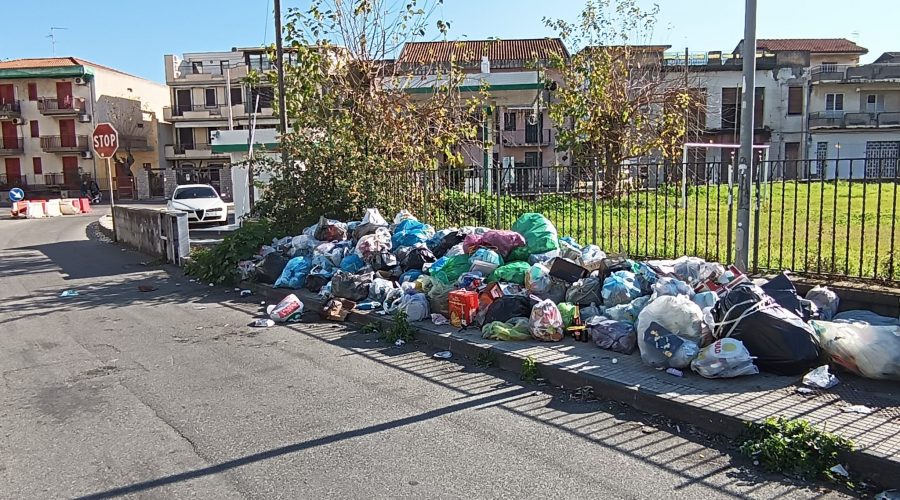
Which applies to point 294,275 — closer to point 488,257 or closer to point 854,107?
point 488,257

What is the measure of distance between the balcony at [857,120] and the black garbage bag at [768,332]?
45.4 m

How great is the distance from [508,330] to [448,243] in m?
3.21

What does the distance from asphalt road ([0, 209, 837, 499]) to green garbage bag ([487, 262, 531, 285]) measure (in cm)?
148

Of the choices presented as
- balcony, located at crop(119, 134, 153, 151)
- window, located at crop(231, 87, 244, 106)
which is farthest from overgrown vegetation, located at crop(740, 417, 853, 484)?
balcony, located at crop(119, 134, 153, 151)

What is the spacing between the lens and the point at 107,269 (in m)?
14.5

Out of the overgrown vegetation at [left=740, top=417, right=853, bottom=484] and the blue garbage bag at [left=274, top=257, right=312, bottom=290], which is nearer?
the overgrown vegetation at [left=740, top=417, right=853, bottom=484]

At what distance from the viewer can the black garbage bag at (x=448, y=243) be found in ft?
32.9

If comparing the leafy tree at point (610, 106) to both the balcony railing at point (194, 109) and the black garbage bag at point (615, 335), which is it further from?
the balcony railing at point (194, 109)

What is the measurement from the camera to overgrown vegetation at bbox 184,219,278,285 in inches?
478

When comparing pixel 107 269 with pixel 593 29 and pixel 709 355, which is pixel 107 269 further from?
pixel 593 29

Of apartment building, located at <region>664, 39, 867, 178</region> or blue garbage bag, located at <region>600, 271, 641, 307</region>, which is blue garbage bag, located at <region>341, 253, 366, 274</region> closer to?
blue garbage bag, located at <region>600, 271, 641, 307</region>

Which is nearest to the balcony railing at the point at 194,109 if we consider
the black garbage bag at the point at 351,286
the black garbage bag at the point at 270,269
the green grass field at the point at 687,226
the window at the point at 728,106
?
the window at the point at 728,106

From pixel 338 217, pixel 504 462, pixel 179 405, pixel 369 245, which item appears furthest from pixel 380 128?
pixel 504 462

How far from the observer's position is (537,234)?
895 cm
